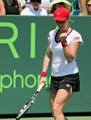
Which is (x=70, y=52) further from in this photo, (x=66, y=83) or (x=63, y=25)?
(x=66, y=83)

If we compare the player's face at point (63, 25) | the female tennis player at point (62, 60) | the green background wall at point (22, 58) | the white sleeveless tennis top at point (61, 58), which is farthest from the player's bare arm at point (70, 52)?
the green background wall at point (22, 58)

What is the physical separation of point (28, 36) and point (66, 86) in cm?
270

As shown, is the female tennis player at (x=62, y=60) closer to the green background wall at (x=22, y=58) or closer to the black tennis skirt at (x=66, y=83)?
the black tennis skirt at (x=66, y=83)

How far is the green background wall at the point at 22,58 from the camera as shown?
9391mm

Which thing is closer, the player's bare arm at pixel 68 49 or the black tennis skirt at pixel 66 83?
the player's bare arm at pixel 68 49

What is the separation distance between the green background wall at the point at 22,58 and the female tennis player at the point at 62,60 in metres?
2.32

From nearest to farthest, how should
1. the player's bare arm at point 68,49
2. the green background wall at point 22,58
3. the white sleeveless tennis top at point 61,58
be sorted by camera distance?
the player's bare arm at point 68,49 < the white sleeveless tennis top at point 61,58 < the green background wall at point 22,58

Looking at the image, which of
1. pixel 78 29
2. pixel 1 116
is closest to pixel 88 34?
pixel 78 29

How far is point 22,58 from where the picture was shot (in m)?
9.45

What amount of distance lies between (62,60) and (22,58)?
2.56m

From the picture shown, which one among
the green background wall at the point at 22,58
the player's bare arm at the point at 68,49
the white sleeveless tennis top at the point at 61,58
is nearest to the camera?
the player's bare arm at the point at 68,49

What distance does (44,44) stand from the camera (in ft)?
31.2

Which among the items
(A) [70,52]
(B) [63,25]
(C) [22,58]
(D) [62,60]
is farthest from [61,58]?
(C) [22,58]

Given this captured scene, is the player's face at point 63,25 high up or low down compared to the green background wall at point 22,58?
up
